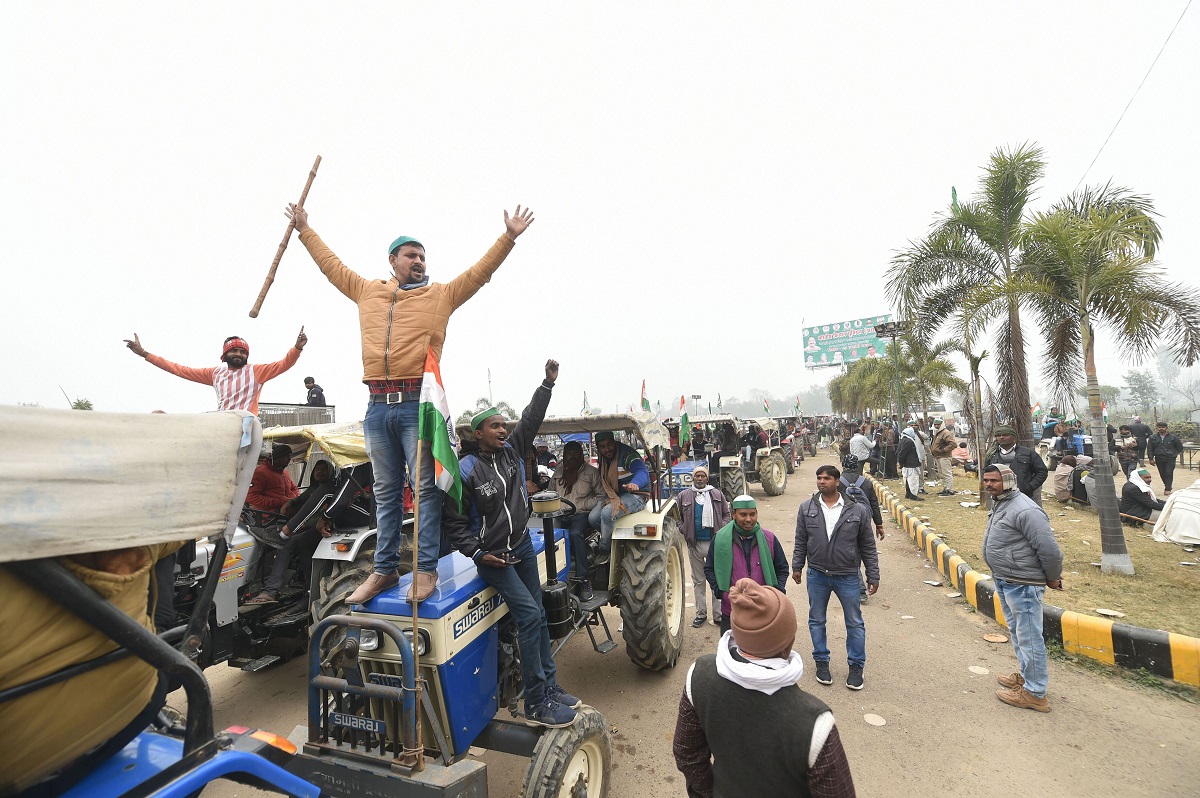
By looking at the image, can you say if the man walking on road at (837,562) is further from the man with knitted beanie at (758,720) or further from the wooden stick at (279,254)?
the wooden stick at (279,254)

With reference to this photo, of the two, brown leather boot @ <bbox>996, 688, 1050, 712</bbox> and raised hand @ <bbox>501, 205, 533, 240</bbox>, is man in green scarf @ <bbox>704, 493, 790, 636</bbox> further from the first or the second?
raised hand @ <bbox>501, 205, 533, 240</bbox>

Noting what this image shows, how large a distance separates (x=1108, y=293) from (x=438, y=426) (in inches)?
320

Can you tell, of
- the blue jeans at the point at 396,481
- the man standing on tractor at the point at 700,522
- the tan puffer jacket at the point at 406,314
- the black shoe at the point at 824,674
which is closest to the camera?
the blue jeans at the point at 396,481

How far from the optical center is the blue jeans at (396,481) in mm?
2955

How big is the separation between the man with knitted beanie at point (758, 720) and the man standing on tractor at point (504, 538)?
1.12 meters

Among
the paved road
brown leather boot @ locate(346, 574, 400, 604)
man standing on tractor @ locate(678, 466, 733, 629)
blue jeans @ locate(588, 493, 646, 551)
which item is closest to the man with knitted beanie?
brown leather boot @ locate(346, 574, 400, 604)

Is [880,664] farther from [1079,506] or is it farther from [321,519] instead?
[1079,506]

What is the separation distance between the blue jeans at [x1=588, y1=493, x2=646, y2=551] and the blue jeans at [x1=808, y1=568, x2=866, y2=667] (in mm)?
1659

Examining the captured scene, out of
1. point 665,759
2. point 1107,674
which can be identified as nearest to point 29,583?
point 665,759

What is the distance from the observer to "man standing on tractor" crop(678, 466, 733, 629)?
5.99 metres

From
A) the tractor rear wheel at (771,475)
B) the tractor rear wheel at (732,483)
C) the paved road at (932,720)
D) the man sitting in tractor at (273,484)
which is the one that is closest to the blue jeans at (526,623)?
the paved road at (932,720)

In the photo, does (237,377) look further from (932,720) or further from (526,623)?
(932,720)

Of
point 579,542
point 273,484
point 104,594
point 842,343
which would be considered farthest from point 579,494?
point 842,343

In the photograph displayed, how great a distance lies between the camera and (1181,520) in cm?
701
